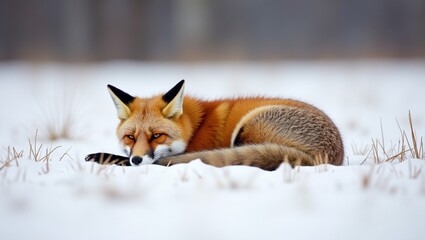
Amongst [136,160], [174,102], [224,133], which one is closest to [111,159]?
[136,160]

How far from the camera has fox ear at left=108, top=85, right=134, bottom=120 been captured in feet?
14.7

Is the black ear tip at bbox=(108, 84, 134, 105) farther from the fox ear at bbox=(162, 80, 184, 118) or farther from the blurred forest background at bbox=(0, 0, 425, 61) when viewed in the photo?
the blurred forest background at bbox=(0, 0, 425, 61)

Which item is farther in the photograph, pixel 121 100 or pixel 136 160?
pixel 121 100

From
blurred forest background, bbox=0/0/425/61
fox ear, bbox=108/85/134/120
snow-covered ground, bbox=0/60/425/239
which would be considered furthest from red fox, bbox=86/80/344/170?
blurred forest background, bbox=0/0/425/61

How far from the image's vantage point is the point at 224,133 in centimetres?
460

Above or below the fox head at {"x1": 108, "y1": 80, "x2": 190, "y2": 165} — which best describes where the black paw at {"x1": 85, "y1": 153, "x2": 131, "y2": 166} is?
below

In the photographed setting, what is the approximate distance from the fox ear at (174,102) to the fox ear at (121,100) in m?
0.36

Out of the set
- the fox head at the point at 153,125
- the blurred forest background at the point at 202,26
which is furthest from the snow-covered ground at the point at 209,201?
the blurred forest background at the point at 202,26

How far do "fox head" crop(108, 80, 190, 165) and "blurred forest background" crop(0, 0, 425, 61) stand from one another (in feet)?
50.0

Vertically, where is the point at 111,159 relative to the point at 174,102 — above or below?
below

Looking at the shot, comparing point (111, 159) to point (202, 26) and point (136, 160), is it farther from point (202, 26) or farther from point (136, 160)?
point (202, 26)

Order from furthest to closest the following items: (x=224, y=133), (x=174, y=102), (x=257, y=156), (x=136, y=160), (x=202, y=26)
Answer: (x=202, y=26)
(x=224, y=133)
(x=174, y=102)
(x=136, y=160)
(x=257, y=156)

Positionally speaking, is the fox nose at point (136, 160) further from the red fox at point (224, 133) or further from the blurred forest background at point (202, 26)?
the blurred forest background at point (202, 26)

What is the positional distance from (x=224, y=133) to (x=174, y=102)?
1.92 feet
